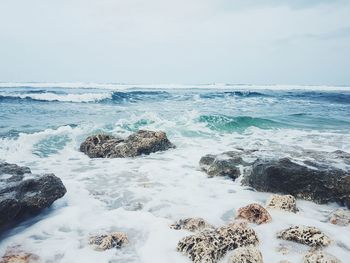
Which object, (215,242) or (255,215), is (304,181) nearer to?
(255,215)

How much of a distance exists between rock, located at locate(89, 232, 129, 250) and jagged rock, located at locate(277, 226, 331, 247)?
1.42 meters

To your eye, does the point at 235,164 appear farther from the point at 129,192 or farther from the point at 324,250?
the point at 324,250

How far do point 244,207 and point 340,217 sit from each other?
1.02 metres

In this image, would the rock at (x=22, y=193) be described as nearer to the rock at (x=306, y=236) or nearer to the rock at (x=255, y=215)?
the rock at (x=255, y=215)

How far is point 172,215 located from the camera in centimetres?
398

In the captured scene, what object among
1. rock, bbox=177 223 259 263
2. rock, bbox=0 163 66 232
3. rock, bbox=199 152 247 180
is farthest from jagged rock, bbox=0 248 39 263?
rock, bbox=199 152 247 180

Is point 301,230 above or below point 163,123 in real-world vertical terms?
above

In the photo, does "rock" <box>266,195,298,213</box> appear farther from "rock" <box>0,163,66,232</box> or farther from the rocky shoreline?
"rock" <box>0,163,66,232</box>

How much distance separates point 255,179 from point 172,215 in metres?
1.51

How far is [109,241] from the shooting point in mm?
3160

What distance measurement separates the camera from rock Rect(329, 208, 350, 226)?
371cm

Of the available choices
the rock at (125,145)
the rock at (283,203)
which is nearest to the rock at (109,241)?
the rock at (283,203)

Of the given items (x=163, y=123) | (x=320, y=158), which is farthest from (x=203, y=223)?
(x=163, y=123)

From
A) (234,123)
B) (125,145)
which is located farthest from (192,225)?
(234,123)
